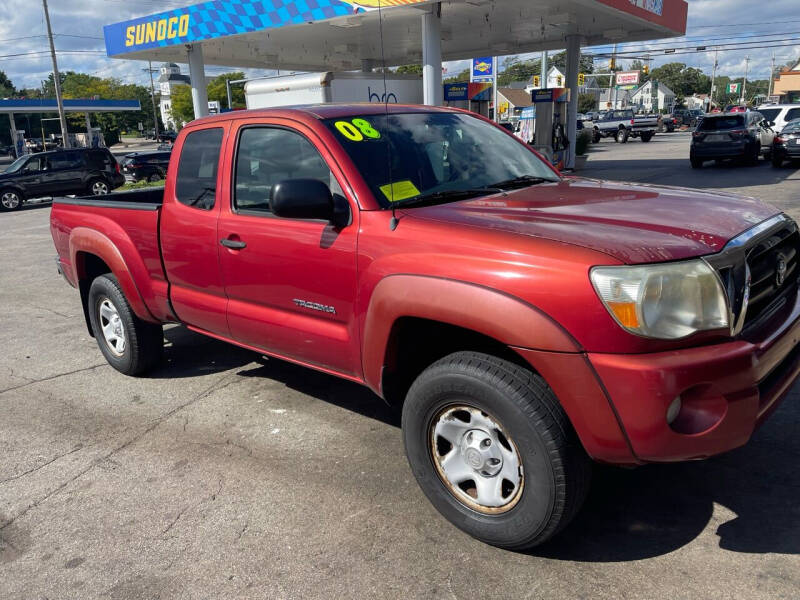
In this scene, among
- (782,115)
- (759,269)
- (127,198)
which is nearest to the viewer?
(759,269)

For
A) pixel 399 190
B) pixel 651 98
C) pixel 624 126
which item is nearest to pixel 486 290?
pixel 399 190

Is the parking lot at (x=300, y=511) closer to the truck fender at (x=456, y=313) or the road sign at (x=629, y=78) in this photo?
the truck fender at (x=456, y=313)

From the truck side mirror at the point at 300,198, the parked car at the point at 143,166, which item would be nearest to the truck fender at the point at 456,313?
the truck side mirror at the point at 300,198

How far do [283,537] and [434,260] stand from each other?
145 centimetres

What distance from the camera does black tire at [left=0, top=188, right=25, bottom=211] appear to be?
19.6 m

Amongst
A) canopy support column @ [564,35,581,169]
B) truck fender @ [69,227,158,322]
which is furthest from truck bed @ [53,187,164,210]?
canopy support column @ [564,35,581,169]

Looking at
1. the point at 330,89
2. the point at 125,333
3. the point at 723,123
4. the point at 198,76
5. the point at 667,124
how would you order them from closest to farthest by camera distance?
the point at 125,333 < the point at 330,89 < the point at 723,123 < the point at 198,76 < the point at 667,124

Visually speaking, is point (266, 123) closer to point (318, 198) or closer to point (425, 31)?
point (318, 198)

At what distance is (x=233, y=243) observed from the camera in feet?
12.2

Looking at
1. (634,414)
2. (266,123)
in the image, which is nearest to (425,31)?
(266,123)

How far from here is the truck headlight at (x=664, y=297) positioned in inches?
90.8

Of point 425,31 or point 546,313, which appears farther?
point 425,31

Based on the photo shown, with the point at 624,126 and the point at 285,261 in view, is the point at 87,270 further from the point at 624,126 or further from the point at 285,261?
the point at 624,126

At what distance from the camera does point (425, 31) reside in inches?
556
